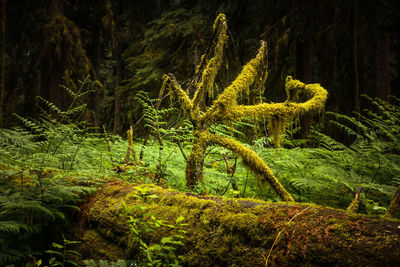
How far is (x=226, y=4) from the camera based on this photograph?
23.5ft

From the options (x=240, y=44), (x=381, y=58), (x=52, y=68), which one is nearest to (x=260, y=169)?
(x=240, y=44)

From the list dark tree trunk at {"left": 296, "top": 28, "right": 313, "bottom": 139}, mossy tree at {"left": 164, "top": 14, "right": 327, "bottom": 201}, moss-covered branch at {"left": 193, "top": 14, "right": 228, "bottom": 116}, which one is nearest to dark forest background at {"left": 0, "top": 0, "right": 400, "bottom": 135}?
dark tree trunk at {"left": 296, "top": 28, "right": 313, "bottom": 139}

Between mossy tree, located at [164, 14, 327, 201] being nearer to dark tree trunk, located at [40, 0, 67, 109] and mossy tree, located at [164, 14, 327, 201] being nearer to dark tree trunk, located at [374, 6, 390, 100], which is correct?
dark tree trunk, located at [374, 6, 390, 100]

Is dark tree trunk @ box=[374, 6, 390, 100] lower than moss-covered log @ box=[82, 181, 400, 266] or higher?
higher

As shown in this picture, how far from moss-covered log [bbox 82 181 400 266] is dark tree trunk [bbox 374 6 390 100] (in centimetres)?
820

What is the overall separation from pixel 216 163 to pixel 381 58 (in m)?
7.24

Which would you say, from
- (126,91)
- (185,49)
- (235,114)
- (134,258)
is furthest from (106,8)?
(134,258)

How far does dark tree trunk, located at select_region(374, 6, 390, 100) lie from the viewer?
7.99 meters

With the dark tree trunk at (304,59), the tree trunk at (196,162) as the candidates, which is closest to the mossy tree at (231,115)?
the tree trunk at (196,162)

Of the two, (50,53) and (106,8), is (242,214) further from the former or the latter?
(106,8)

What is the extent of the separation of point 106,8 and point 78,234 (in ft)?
40.7

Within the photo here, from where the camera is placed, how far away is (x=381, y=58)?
27.0 ft

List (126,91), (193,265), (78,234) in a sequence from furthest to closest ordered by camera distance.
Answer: (126,91)
(78,234)
(193,265)

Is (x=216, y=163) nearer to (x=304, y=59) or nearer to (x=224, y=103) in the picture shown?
(x=224, y=103)
